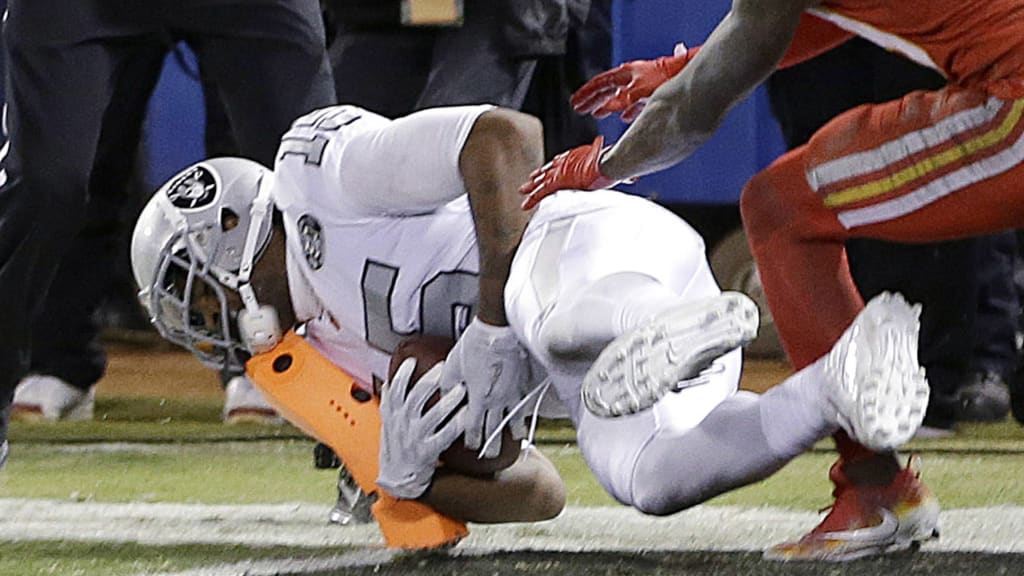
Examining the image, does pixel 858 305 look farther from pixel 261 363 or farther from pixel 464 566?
pixel 261 363

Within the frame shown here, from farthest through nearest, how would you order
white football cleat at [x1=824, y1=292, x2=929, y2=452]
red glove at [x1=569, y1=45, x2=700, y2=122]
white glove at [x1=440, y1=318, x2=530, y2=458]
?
red glove at [x1=569, y1=45, x2=700, y2=122]
white glove at [x1=440, y1=318, x2=530, y2=458]
white football cleat at [x1=824, y1=292, x2=929, y2=452]

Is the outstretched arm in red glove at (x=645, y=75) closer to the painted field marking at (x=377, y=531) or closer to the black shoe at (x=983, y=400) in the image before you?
the painted field marking at (x=377, y=531)

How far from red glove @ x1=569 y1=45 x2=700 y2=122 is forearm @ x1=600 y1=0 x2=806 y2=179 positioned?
197 mm

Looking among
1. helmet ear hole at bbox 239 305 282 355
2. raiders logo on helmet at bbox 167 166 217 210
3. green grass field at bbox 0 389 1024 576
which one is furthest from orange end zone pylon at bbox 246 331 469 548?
raiders logo on helmet at bbox 167 166 217 210

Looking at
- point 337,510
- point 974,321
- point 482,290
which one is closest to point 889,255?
point 974,321

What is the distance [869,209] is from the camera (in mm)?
2699

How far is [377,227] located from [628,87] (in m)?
0.45

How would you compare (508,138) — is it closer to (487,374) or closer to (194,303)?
(487,374)

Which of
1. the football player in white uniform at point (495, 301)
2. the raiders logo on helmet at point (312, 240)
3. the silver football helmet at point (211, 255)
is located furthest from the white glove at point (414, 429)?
the silver football helmet at point (211, 255)

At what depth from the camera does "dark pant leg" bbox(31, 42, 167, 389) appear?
16.1 feet

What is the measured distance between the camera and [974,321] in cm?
473

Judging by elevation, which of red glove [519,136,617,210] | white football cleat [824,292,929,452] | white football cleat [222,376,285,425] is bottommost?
white football cleat [222,376,285,425]

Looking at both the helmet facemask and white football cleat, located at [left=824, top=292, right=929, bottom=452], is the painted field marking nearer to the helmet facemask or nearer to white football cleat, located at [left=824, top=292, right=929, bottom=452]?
the helmet facemask

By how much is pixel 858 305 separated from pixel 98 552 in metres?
1.24
